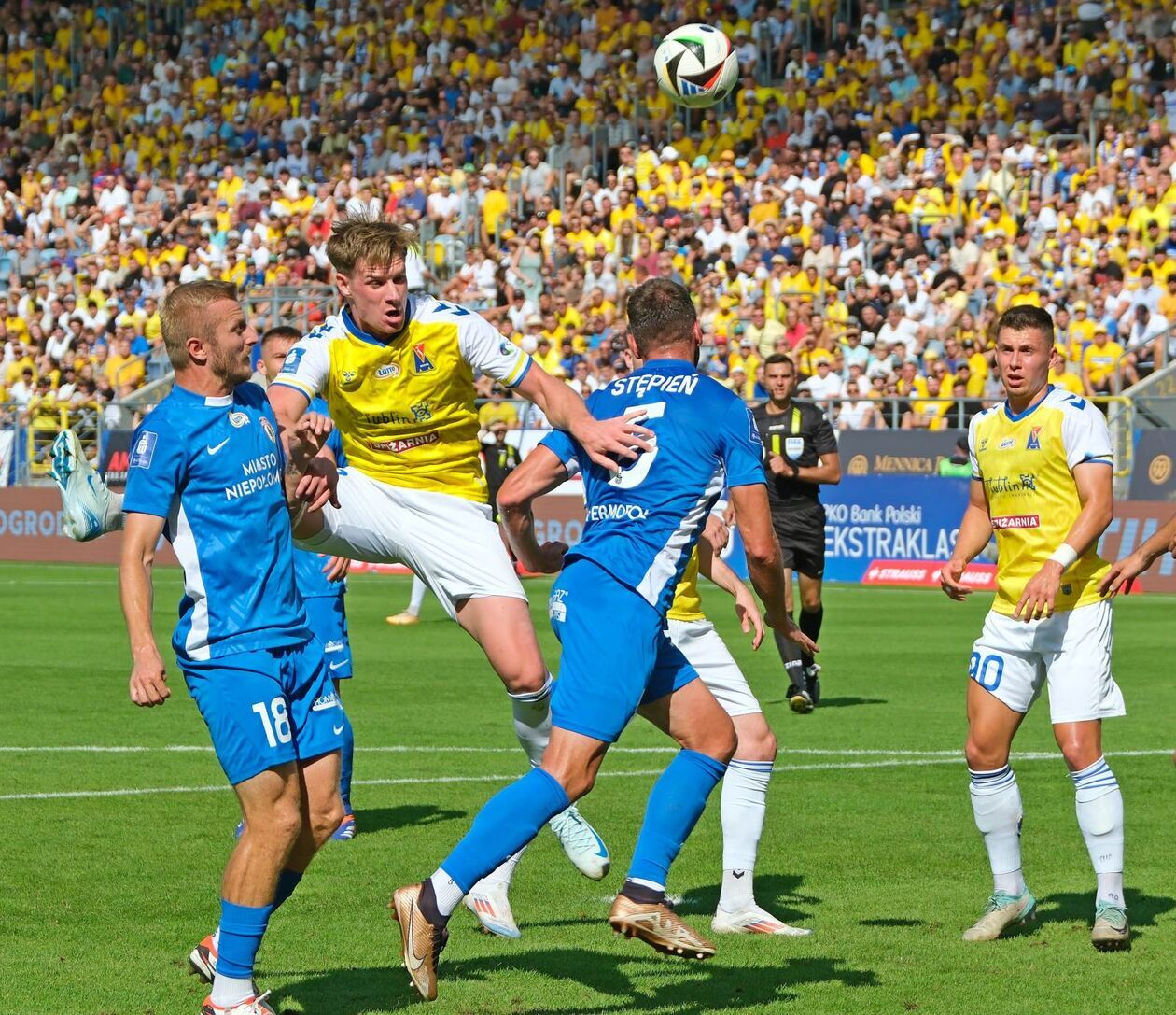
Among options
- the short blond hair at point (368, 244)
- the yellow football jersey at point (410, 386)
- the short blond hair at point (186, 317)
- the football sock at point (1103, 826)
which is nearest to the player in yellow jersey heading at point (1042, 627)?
the football sock at point (1103, 826)

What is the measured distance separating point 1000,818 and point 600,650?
2.03 metres

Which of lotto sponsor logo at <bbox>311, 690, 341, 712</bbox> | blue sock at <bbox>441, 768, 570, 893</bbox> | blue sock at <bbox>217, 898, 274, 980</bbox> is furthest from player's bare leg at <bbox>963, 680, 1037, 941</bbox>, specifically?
blue sock at <bbox>217, 898, 274, 980</bbox>

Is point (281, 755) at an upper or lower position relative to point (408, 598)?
upper

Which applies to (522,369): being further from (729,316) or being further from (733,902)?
(729,316)

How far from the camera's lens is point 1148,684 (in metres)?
15.1

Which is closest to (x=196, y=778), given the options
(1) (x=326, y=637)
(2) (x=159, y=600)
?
(1) (x=326, y=637)

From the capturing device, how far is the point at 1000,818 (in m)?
7.16

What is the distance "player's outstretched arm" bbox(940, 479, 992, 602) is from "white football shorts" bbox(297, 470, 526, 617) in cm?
173

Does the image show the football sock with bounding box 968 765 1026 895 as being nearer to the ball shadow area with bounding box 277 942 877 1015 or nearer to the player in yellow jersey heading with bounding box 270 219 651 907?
the ball shadow area with bounding box 277 942 877 1015

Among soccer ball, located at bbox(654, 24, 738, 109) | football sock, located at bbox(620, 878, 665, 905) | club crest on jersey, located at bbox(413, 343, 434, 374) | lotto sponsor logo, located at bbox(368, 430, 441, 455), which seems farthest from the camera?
soccer ball, located at bbox(654, 24, 738, 109)

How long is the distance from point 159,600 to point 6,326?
16.2m

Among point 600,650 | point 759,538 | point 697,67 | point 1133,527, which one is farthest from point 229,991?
point 1133,527

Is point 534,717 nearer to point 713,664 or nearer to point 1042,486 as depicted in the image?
point 713,664

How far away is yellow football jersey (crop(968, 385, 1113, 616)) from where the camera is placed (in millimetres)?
7098
